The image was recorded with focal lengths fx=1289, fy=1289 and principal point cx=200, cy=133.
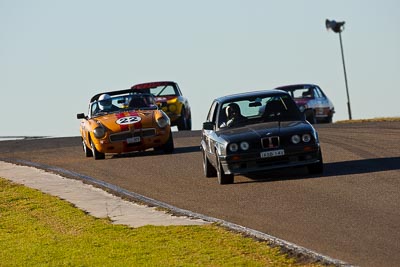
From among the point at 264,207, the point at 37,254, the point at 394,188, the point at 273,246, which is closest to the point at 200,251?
the point at 273,246

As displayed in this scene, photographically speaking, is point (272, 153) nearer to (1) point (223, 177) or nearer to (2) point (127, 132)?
(1) point (223, 177)

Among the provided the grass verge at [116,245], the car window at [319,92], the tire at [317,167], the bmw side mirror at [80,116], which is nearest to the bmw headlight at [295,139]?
the tire at [317,167]

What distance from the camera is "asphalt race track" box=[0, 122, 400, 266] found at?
1195 cm

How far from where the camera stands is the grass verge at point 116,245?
37.3 ft

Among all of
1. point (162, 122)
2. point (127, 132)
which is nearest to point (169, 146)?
point (162, 122)

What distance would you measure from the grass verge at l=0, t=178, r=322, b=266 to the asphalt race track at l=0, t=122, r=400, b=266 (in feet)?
1.90

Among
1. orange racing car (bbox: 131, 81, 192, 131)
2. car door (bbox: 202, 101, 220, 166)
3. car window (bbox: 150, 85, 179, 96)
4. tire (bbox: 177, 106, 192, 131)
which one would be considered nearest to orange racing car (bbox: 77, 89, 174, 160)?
car door (bbox: 202, 101, 220, 166)

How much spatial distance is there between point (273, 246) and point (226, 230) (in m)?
1.43

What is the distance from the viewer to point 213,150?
18656 mm

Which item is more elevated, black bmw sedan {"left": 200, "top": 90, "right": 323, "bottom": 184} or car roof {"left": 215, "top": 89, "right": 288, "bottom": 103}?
car roof {"left": 215, "top": 89, "right": 288, "bottom": 103}

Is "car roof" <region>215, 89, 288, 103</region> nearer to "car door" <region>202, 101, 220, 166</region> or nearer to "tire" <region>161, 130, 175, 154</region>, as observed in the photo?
"car door" <region>202, 101, 220, 166</region>

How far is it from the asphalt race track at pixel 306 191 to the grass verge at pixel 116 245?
578 millimetres

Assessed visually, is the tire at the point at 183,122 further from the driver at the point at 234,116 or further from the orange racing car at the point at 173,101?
the driver at the point at 234,116

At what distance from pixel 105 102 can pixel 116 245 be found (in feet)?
45.2
